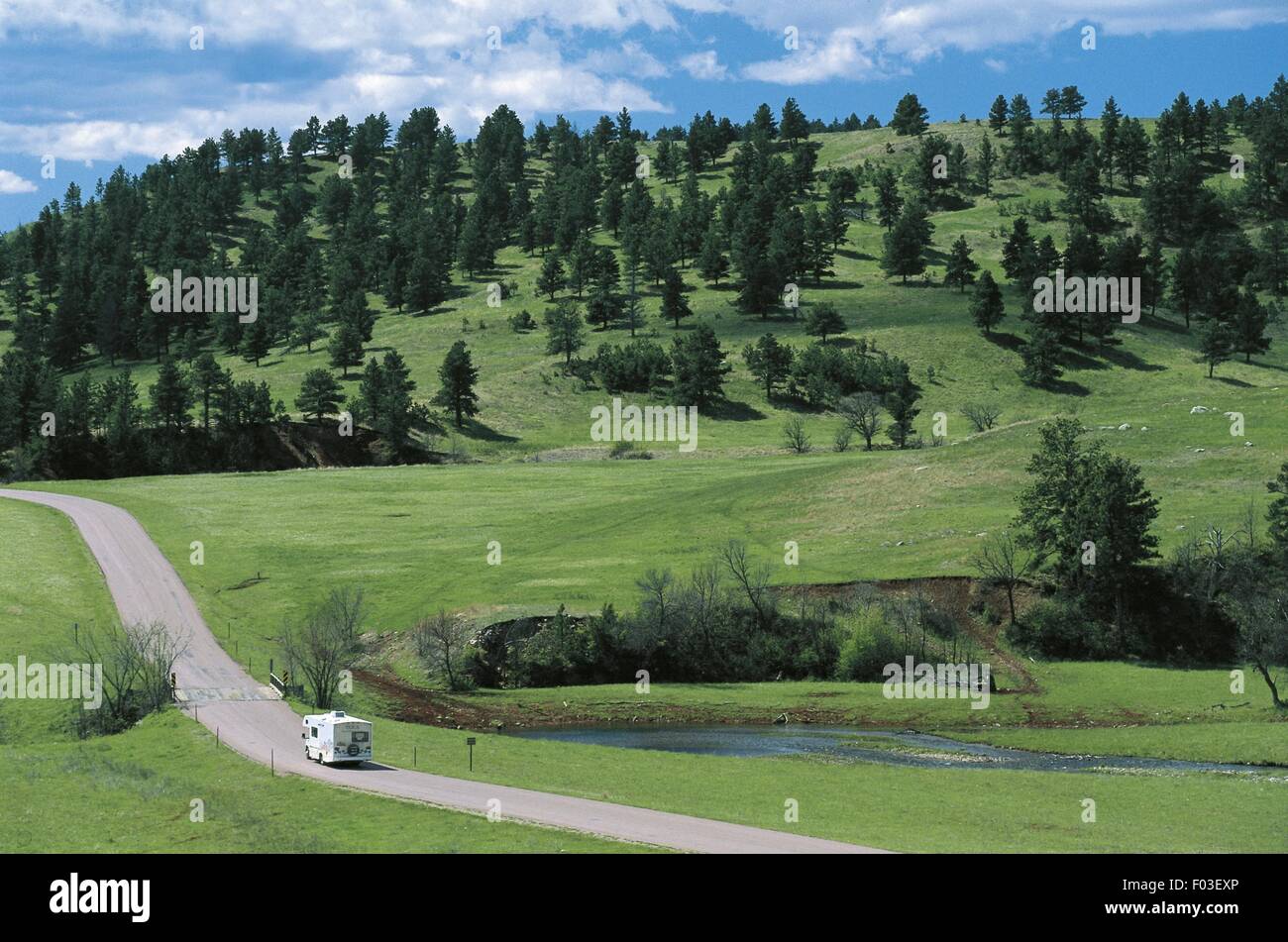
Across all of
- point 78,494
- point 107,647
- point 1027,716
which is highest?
point 78,494

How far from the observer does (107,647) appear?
8462 cm

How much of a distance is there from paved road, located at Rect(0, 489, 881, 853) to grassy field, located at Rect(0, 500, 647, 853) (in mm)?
1787

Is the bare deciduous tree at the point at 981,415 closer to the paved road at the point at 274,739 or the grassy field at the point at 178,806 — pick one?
the paved road at the point at 274,739

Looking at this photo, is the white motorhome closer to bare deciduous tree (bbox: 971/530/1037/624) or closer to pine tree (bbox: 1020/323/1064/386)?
bare deciduous tree (bbox: 971/530/1037/624)

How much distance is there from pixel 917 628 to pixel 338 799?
5580 centimetres

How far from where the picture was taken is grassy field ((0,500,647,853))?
144 ft

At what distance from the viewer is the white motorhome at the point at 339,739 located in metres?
60.2

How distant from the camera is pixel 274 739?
2670 inches

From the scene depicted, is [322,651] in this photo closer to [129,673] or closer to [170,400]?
[129,673]

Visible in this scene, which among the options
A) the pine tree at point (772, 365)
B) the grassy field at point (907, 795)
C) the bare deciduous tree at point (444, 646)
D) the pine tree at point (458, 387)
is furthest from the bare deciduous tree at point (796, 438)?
the grassy field at point (907, 795)

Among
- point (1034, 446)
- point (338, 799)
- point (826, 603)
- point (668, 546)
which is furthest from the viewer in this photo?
point (1034, 446)

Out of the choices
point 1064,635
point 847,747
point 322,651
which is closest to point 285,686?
point 322,651

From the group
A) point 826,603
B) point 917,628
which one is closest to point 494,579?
point 826,603
